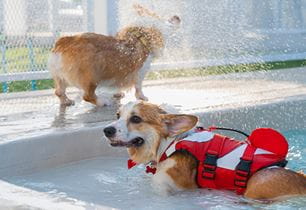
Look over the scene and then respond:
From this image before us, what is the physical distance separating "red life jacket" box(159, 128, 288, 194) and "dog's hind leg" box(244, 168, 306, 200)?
0.08m

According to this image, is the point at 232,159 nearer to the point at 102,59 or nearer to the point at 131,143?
the point at 131,143

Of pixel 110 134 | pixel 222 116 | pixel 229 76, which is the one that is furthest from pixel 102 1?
pixel 110 134

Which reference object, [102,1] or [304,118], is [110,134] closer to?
[304,118]

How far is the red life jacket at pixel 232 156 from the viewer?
3391mm

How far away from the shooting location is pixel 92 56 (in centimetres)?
524

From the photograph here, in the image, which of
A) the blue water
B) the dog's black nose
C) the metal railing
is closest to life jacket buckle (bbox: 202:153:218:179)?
the dog's black nose

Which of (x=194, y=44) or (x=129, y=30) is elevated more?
(x=129, y=30)

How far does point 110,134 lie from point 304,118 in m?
2.61

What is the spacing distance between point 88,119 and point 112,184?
1.12 meters

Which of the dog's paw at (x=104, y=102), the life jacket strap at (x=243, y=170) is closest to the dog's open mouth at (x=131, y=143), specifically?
the life jacket strap at (x=243, y=170)

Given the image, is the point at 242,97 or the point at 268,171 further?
the point at 242,97

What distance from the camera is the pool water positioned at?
327 cm

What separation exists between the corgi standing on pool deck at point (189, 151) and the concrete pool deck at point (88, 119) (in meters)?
0.37

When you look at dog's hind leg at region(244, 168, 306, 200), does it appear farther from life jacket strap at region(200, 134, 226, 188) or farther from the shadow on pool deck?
the shadow on pool deck
